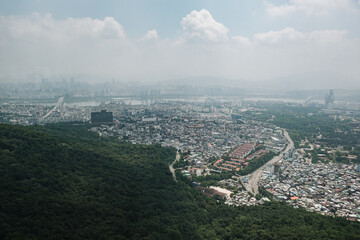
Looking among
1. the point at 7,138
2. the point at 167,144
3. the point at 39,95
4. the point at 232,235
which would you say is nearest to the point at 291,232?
the point at 232,235

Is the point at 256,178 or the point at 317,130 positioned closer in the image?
the point at 256,178

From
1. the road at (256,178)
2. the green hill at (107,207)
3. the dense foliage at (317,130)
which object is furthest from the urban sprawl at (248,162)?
the dense foliage at (317,130)

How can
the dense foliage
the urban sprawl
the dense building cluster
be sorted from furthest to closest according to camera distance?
the dense foliage < the urban sprawl < the dense building cluster

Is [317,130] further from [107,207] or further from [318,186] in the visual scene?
[107,207]

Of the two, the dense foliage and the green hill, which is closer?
the green hill

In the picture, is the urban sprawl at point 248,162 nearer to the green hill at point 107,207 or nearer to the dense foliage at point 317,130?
the green hill at point 107,207

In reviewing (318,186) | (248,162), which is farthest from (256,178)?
(318,186)

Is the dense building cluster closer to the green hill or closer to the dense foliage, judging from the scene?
the green hill

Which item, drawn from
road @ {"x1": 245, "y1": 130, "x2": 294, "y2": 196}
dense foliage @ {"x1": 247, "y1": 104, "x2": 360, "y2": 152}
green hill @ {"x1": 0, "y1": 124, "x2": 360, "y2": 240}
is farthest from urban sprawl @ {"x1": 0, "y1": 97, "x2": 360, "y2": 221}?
dense foliage @ {"x1": 247, "y1": 104, "x2": 360, "y2": 152}

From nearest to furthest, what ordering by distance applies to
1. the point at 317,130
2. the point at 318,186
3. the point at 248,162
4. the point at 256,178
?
the point at 318,186
the point at 256,178
the point at 248,162
the point at 317,130
